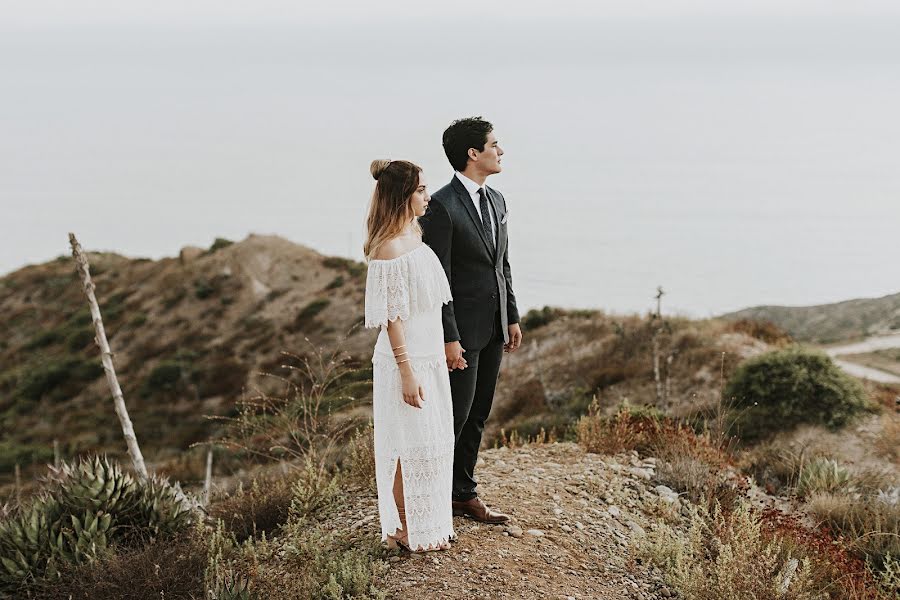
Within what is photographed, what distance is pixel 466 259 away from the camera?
4.32 meters

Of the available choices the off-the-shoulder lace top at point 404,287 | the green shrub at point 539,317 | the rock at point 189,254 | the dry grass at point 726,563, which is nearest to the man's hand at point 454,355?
the off-the-shoulder lace top at point 404,287

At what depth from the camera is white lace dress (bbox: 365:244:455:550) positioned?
3900 millimetres

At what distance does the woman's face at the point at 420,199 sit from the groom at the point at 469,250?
0.55 feet

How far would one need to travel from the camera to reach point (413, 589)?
4.11 metres

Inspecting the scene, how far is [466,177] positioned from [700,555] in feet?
9.46

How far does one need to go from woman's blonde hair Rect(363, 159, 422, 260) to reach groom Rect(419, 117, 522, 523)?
26 centimetres

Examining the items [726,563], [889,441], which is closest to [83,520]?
[726,563]

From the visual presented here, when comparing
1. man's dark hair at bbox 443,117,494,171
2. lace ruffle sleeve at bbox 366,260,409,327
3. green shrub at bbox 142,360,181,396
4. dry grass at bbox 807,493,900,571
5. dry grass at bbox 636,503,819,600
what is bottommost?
dry grass at bbox 807,493,900,571

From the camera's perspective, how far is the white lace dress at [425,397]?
3.90 meters

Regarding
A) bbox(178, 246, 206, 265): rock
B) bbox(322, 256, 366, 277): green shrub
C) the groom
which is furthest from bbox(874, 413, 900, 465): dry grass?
bbox(178, 246, 206, 265): rock

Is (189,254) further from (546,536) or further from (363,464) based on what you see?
(546,536)

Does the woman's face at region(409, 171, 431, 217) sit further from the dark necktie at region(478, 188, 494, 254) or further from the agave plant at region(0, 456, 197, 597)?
the agave plant at region(0, 456, 197, 597)

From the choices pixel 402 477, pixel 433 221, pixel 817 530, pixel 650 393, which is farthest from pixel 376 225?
pixel 650 393

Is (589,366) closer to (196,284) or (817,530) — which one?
(817,530)
